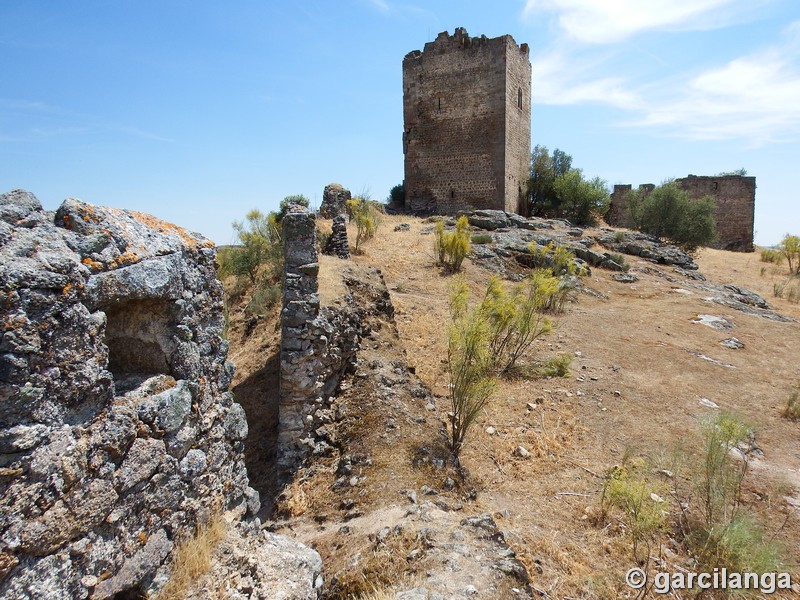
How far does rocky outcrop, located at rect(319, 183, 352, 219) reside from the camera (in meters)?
16.5

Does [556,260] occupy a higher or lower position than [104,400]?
higher

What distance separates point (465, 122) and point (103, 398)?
65.4 feet

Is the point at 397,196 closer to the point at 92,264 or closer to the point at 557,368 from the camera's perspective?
the point at 557,368

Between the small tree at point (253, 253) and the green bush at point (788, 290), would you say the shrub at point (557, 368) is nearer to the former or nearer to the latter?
the small tree at point (253, 253)

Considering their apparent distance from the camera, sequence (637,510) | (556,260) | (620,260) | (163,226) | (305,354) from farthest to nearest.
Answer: (620,260), (556,260), (305,354), (637,510), (163,226)

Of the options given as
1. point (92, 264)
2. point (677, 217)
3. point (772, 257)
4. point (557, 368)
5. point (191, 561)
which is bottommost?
point (557, 368)

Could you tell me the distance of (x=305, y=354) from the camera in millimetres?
6148

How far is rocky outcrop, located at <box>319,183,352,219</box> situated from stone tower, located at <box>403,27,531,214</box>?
216 inches

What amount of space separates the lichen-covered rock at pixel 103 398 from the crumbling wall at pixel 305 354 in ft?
9.84

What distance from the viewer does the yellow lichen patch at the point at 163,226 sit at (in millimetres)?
2707

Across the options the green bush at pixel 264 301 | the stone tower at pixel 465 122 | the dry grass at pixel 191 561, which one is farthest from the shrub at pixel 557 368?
the stone tower at pixel 465 122

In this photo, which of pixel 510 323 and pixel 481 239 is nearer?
pixel 510 323

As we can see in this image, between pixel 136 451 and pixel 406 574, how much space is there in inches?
89.6

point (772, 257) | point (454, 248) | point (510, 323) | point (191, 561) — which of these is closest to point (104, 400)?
point (191, 561)
